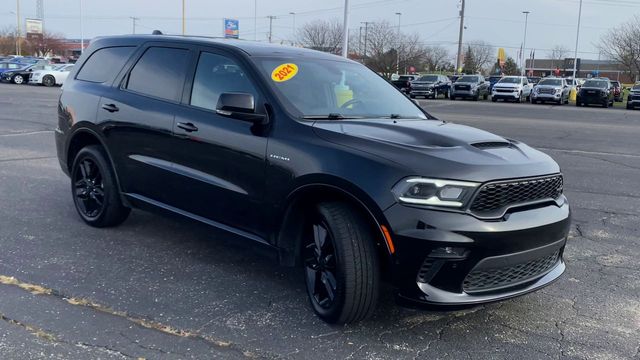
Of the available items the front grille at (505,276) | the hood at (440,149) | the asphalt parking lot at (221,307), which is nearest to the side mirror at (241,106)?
the hood at (440,149)

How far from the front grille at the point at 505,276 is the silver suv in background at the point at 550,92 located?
3591 cm

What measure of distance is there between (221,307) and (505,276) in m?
1.84

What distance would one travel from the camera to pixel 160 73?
5012mm

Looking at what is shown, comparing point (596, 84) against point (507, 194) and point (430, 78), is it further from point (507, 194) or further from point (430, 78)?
point (507, 194)

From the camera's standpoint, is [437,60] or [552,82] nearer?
[552,82]

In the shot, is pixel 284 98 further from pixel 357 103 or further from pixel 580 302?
pixel 580 302

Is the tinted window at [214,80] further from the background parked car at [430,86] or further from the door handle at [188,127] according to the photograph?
the background parked car at [430,86]

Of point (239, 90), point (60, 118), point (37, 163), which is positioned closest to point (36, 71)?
point (37, 163)

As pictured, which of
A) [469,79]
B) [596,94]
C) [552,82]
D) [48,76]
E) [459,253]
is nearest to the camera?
[459,253]

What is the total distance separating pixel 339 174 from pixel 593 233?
3844mm

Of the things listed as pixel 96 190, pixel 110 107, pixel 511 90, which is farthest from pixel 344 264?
pixel 511 90

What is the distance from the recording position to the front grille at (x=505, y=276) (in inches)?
133

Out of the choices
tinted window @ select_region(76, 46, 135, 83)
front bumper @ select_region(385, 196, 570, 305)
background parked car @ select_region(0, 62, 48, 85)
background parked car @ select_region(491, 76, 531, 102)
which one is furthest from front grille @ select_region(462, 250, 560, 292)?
background parked car @ select_region(0, 62, 48, 85)

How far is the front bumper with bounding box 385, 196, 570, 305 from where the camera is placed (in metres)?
3.24
